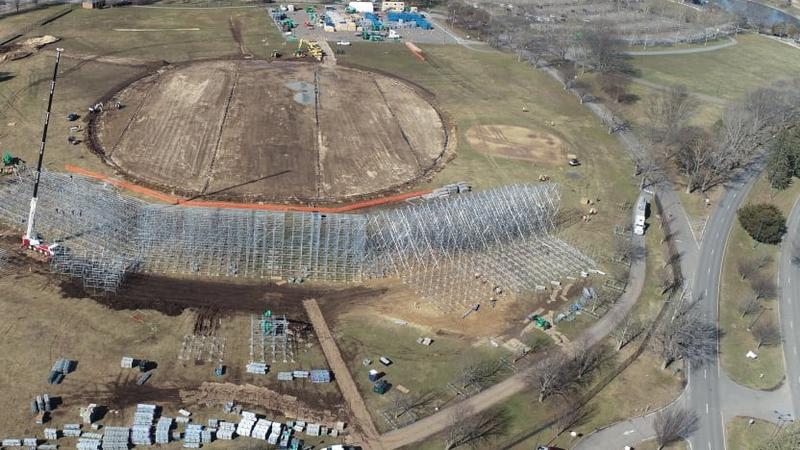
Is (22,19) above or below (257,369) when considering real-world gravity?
above

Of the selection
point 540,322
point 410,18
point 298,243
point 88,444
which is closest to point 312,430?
point 88,444

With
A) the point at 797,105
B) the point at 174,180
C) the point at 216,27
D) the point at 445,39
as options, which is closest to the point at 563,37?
the point at 445,39

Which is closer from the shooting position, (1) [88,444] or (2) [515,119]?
(1) [88,444]

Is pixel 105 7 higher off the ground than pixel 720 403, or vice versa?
pixel 105 7

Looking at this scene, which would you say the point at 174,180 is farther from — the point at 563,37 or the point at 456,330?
the point at 563,37

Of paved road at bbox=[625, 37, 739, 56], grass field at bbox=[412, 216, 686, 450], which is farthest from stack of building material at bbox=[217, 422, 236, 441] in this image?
paved road at bbox=[625, 37, 739, 56]

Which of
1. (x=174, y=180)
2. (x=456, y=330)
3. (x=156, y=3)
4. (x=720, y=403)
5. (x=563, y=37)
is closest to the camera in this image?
(x=720, y=403)

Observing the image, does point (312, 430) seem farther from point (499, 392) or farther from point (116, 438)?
point (499, 392)
